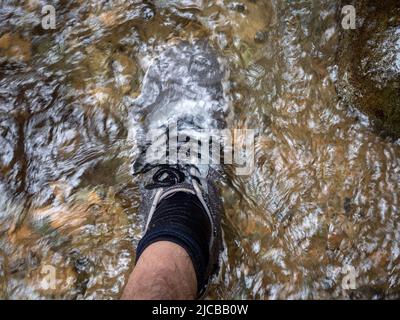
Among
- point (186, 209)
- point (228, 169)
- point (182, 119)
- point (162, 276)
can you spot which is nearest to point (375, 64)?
point (228, 169)

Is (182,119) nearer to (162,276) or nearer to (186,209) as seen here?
(186,209)

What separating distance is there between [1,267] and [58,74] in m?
1.39

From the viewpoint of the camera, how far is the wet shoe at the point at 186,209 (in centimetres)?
236

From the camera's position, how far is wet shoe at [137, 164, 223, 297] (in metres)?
2.36

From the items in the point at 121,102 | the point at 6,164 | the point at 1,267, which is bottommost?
the point at 1,267

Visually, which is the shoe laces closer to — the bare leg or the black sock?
the black sock

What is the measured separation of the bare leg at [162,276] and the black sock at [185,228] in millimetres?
40

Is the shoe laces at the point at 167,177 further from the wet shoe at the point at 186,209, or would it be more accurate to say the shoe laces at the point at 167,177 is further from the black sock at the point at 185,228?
the black sock at the point at 185,228

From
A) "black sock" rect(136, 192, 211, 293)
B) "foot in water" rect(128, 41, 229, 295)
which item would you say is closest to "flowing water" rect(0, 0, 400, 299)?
"foot in water" rect(128, 41, 229, 295)

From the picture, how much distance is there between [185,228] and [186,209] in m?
0.19

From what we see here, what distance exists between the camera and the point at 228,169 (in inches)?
115
